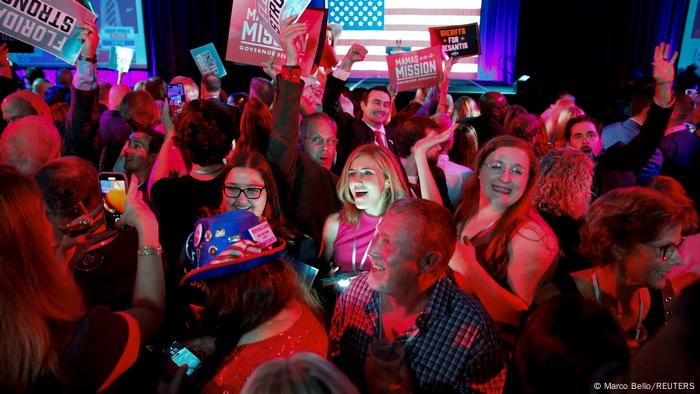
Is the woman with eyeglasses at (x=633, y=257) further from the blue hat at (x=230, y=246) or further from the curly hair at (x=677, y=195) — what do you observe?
the blue hat at (x=230, y=246)

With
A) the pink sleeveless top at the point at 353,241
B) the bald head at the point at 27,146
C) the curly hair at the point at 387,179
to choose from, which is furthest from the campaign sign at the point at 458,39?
the bald head at the point at 27,146

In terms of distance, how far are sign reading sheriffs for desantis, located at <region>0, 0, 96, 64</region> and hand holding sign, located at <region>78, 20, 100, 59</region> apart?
185mm

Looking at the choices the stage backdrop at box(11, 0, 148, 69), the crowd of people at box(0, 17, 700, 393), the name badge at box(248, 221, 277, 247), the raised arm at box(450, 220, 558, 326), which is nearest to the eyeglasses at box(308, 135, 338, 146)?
the crowd of people at box(0, 17, 700, 393)

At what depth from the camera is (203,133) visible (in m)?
2.90

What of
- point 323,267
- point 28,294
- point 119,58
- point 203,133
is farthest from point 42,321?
point 119,58

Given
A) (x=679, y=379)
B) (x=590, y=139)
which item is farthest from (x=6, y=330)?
(x=590, y=139)

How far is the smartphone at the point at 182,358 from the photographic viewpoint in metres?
1.67

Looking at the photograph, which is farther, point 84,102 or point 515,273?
point 84,102

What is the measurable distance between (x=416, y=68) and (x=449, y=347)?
4.75m

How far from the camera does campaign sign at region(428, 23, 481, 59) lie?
266 inches

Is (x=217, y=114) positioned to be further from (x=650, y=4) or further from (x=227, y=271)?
(x=650, y=4)

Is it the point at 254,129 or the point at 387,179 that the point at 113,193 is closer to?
the point at 254,129

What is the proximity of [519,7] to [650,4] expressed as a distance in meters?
2.84

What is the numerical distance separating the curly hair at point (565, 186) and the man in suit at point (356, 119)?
62.1 inches
